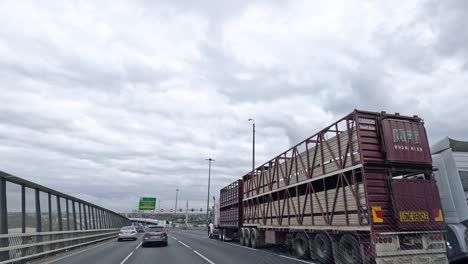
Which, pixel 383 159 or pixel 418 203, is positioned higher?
pixel 383 159

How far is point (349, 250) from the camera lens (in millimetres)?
10219

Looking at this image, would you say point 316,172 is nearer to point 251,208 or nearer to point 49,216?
point 251,208

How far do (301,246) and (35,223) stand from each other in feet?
33.0

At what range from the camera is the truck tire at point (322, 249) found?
1117 cm

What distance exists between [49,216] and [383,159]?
13.0m

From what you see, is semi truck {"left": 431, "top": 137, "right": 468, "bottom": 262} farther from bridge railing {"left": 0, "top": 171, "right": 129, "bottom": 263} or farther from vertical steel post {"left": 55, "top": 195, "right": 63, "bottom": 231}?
vertical steel post {"left": 55, "top": 195, "right": 63, "bottom": 231}

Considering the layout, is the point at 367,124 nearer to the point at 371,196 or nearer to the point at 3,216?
the point at 371,196

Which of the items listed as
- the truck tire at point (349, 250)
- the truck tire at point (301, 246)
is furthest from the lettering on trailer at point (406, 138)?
the truck tire at point (301, 246)

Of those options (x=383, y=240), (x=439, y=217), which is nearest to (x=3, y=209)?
(x=383, y=240)

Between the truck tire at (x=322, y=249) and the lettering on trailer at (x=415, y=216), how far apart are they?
281 cm

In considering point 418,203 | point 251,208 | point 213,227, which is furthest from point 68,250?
point 213,227

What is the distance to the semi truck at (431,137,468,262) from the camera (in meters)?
8.54

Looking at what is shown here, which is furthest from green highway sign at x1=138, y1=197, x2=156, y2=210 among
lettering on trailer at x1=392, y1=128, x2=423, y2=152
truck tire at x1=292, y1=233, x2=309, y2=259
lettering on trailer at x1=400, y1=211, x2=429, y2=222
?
lettering on trailer at x1=400, y1=211, x2=429, y2=222

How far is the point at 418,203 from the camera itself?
30.6 ft
